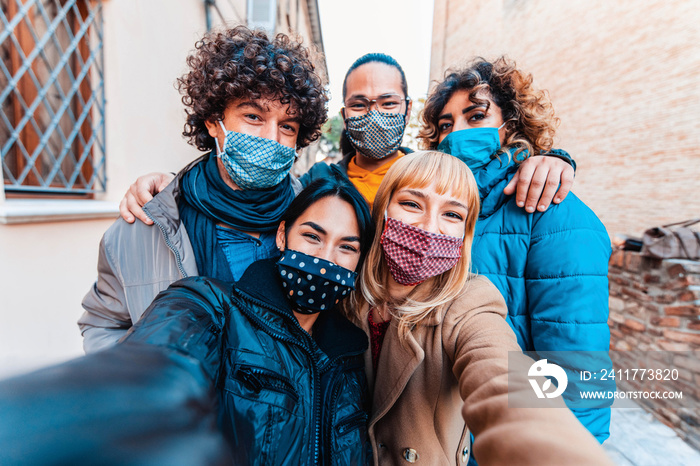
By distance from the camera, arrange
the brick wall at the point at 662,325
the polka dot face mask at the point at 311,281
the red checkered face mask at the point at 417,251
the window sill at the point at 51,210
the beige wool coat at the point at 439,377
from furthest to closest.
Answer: the brick wall at the point at 662,325 → the window sill at the point at 51,210 → the red checkered face mask at the point at 417,251 → the polka dot face mask at the point at 311,281 → the beige wool coat at the point at 439,377

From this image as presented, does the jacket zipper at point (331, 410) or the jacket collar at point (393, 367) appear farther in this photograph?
the jacket collar at point (393, 367)

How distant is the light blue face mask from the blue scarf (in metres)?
0.93

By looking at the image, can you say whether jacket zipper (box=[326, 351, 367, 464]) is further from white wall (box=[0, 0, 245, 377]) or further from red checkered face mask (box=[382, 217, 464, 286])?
white wall (box=[0, 0, 245, 377])

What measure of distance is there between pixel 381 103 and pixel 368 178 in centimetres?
47

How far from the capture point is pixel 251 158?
155cm

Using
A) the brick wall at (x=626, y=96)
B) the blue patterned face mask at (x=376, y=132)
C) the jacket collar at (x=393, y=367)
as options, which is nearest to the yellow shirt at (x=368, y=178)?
the blue patterned face mask at (x=376, y=132)

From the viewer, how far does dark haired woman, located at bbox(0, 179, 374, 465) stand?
0.49 metres

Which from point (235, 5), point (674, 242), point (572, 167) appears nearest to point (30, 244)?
point (572, 167)

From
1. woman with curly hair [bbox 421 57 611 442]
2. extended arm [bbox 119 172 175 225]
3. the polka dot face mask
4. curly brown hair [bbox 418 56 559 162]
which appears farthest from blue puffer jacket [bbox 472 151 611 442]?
extended arm [bbox 119 172 175 225]

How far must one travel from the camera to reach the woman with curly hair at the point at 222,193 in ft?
4.74

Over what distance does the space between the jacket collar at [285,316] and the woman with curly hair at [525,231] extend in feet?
2.17

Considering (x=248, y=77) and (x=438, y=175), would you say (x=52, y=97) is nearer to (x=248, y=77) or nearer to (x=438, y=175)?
(x=248, y=77)

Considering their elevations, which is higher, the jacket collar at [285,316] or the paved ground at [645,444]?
the jacket collar at [285,316]

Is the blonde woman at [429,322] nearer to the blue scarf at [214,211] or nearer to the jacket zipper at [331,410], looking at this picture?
the jacket zipper at [331,410]
